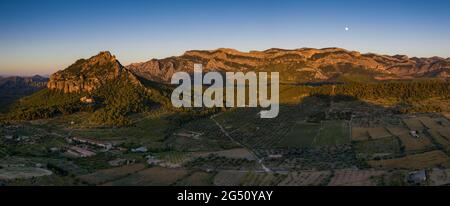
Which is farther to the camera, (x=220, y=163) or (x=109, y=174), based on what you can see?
(x=220, y=163)

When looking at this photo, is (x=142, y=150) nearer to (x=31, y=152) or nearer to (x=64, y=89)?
(x=31, y=152)

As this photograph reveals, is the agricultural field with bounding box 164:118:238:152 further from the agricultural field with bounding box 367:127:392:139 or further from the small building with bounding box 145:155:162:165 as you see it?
the agricultural field with bounding box 367:127:392:139

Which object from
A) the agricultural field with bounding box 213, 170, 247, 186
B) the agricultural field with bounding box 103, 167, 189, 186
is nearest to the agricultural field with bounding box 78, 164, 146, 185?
the agricultural field with bounding box 103, 167, 189, 186

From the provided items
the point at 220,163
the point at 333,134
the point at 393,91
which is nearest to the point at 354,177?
the point at 220,163

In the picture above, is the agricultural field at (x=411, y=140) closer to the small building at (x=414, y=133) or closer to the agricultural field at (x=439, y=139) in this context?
the small building at (x=414, y=133)

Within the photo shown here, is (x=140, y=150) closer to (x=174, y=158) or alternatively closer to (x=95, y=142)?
(x=174, y=158)
